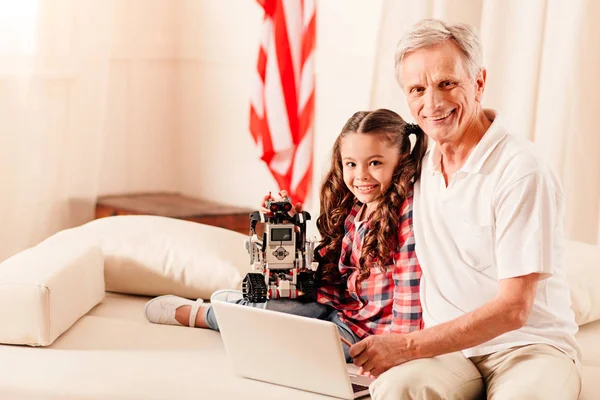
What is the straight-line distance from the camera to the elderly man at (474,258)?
158cm

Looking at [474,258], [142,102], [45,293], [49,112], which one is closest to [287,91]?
[142,102]

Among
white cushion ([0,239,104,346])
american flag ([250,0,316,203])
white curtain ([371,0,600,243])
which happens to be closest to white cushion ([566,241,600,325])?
white curtain ([371,0,600,243])

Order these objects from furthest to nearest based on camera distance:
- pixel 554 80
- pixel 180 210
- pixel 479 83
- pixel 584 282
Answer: pixel 180 210 < pixel 554 80 < pixel 584 282 < pixel 479 83

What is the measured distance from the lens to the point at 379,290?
1.94 m

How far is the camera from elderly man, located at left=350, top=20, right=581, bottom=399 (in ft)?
5.18

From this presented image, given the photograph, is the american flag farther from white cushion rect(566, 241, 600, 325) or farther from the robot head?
the robot head

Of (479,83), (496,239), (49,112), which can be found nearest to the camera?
(496,239)

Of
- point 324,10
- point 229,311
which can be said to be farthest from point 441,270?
point 324,10

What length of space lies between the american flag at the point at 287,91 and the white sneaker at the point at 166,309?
4.34 ft

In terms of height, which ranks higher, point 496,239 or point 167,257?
point 496,239

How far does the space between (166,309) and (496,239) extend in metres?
0.93

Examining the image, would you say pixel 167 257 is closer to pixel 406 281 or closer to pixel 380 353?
pixel 406 281

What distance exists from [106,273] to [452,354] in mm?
1127

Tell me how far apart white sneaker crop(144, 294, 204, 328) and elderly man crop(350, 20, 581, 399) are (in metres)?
0.67
